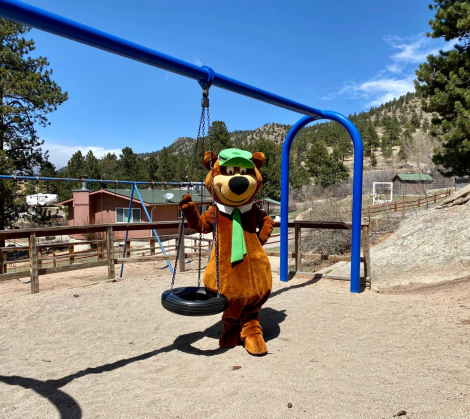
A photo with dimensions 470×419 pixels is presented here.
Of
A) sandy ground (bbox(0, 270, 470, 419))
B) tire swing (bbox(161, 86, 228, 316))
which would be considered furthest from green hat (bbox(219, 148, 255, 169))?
sandy ground (bbox(0, 270, 470, 419))

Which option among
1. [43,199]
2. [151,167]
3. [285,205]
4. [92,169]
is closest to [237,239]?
[285,205]

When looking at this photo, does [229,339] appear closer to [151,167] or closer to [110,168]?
[151,167]

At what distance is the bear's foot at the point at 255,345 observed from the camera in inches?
122

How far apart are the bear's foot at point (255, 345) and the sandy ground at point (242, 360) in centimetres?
7

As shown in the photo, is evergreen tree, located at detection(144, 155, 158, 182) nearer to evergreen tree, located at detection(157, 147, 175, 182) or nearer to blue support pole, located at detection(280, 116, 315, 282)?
evergreen tree, located at detection(157, 147, 175, 182)

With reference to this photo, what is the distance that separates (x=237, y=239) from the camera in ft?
10.8

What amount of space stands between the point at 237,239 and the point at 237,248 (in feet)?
0.31

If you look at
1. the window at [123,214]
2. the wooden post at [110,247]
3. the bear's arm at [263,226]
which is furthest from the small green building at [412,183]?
the bear's arm at [263,226]

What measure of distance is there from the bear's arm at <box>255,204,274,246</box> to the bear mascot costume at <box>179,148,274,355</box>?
114mm

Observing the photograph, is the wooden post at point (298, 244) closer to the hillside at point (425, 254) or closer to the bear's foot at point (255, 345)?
the hillside at point (425, 254)

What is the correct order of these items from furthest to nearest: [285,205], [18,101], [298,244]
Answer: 1. [18,101]
2. [298,244]
3. [285,205]

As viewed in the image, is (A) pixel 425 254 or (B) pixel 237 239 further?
(A) pixel 425 254

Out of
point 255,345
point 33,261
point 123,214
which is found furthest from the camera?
point 123,214

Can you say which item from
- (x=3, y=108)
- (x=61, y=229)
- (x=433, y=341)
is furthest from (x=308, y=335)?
(x=3, y=108)
